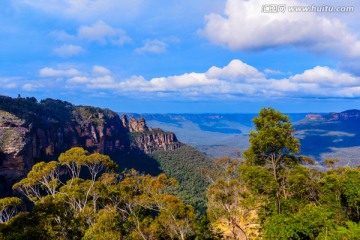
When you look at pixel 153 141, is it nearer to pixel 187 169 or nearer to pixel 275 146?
pixel 187 169

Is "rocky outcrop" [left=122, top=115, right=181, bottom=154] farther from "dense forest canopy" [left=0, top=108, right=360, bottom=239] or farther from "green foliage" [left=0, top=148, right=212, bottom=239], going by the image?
"dense forest canopy" [left=0, top=108, right=360, bottom=239]

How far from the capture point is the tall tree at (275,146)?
24688 mm

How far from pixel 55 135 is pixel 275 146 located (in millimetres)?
114969

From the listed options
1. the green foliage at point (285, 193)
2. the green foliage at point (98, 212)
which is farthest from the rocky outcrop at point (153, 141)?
the green foliage at point (285, 193)

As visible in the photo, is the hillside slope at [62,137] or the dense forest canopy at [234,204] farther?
the hillside slope at [62,137]

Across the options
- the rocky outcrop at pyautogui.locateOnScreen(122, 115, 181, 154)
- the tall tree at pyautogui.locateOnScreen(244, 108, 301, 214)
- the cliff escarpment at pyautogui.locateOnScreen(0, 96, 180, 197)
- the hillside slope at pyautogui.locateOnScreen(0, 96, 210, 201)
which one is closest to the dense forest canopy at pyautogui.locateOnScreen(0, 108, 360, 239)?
the tall tree at pyautogui.locateOnScreen(244, 108, 301, 214)

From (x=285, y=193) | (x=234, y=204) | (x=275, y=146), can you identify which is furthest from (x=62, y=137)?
(x=275, y=146)

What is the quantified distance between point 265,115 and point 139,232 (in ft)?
54.3

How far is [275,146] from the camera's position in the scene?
25.3 meters

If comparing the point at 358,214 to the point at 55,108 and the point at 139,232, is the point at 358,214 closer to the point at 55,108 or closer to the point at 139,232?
the point at 139,232

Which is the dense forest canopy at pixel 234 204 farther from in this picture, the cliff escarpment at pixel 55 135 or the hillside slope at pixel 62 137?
the cliff escarpment at pixel 55 135

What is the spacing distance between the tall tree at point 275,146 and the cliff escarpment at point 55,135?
70.4 metres

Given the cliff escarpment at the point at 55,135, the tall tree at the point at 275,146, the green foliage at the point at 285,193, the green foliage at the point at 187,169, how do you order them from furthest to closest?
the green foliage at the point at 187,169 → the cliff escarpment at the point at 55,135 → the tall tree at the point at 275,146 → the green foliage at the point at 285,193

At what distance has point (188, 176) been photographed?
12900cm
